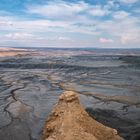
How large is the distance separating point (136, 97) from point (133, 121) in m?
5.22

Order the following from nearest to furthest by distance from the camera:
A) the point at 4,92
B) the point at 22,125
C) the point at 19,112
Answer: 1. the point at 22,125
2. the point at 19,112
3. the point at 4,92

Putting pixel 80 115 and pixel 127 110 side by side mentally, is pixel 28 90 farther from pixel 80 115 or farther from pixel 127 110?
Result: pixel 80 115

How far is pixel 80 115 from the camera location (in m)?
5.34

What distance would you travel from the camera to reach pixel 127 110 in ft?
39.4

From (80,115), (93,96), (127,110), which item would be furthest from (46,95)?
(80,115)

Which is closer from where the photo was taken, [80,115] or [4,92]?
[80,115]

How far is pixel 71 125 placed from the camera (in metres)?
5.03

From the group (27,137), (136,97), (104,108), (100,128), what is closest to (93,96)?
(136,97)

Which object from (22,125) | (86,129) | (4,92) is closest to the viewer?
(86,129)

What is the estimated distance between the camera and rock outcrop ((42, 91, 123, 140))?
4.89 meters

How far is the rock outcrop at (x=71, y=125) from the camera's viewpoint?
16.1 ft

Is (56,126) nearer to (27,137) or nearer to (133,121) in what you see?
(27,137)

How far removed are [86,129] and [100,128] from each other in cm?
37

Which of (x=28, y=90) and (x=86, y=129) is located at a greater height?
(x=86, y=129)
